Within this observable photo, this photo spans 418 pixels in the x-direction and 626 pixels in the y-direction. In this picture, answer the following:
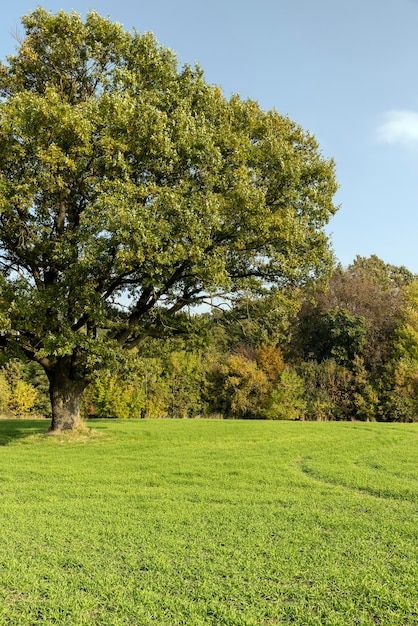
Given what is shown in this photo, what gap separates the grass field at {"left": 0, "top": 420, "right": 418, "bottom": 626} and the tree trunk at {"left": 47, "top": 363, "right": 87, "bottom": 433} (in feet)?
14.3

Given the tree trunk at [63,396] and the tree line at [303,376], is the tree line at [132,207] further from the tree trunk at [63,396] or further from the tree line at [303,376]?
the tree line at [303,376]

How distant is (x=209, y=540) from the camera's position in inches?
274

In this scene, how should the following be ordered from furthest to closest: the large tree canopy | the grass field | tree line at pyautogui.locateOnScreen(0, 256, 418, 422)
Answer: tree line at pyautogui.locateOnScreen(0, 256, 418, 422), the large tree canopy, the grass field

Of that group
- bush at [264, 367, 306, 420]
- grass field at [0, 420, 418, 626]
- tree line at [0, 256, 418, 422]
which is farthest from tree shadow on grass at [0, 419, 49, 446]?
bush at [264, 367, 306, 420]

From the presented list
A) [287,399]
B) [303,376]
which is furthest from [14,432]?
[303,376]

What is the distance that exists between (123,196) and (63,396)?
8287 millimetres

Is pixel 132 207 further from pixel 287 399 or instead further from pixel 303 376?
pixel 303 376

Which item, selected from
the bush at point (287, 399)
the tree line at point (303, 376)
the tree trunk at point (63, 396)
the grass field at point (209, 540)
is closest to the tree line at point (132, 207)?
the tree trunk at point (63, 396)

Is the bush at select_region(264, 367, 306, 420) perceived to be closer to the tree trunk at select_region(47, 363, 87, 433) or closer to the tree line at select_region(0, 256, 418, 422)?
the tree line at select_region(0, 256, 418, 422)

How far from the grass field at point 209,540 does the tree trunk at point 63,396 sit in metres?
4.35

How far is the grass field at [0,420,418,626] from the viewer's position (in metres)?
4.96

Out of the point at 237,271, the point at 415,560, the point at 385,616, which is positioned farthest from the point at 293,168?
the point at 385,616

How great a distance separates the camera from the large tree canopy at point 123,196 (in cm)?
1539

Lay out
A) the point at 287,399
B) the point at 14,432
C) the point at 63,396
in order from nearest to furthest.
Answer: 1. the point at 63,396
2. the point at 14,432
3. the point at 287,399
